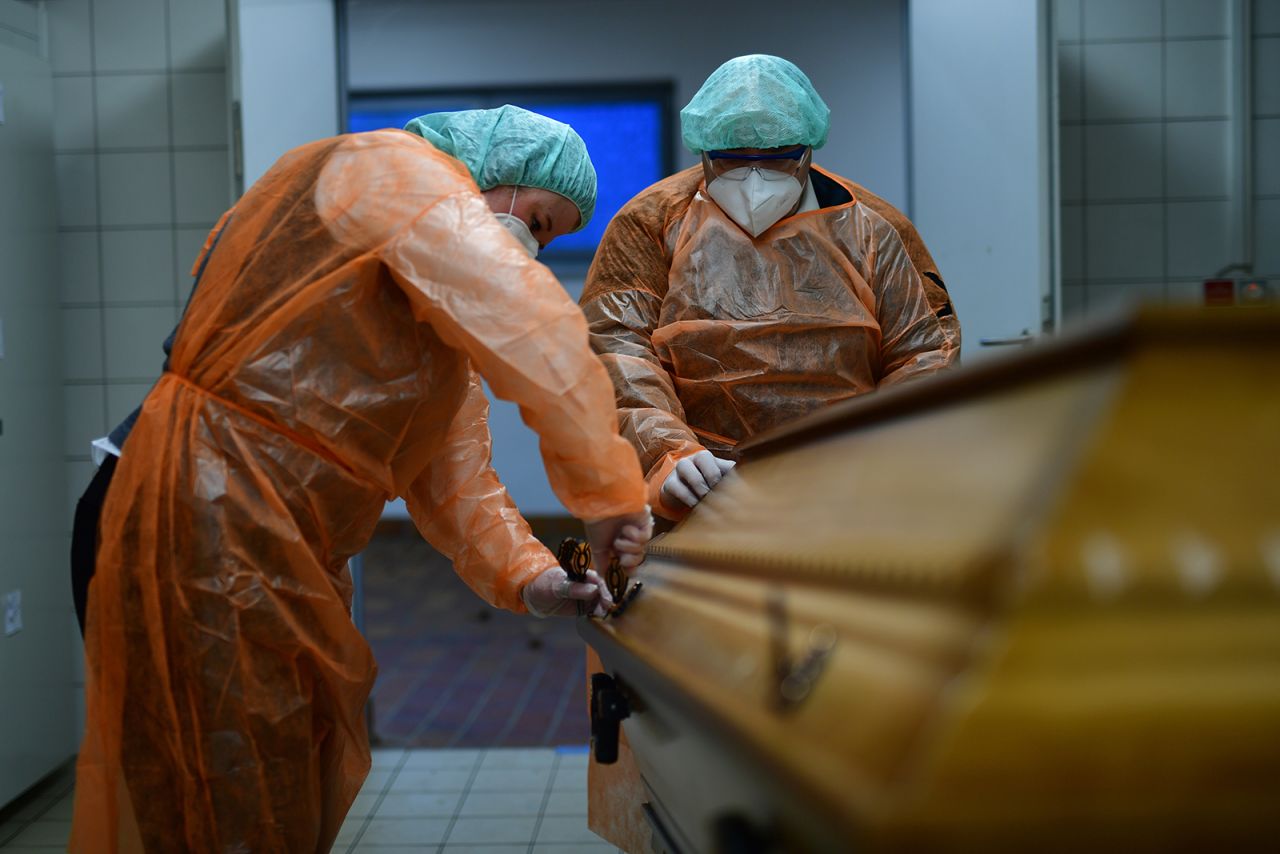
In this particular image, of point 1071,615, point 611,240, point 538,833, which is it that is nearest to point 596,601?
point 611,240

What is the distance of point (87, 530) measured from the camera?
1.55 metres

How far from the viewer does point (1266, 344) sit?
0.76 meters

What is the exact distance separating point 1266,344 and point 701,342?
1272mm

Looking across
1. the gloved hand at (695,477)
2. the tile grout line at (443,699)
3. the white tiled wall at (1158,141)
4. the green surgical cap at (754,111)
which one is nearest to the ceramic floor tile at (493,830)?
the tile grout line at (443,699)

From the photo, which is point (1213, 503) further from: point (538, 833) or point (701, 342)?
point (538, 833)

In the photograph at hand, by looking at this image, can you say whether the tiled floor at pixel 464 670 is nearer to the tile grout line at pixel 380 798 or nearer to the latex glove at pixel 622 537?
the tile grout line at pixel 380 798

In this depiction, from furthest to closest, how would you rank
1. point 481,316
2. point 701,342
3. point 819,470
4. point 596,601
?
1. point 701,342
2. point 596,601
3. point 481,316
4. point 819,470

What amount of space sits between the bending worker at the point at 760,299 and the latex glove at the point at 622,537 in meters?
0.38

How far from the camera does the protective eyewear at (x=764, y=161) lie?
78.1 inches

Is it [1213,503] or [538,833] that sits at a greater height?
[1213,503]

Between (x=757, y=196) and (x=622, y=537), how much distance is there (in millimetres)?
784

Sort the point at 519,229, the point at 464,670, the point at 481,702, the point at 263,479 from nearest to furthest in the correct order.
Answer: the point at 263,479 < the point at 519,229 < the point at 481,702 < the point at 464,670

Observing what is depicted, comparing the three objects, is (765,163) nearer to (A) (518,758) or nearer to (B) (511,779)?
(B) (511,779)

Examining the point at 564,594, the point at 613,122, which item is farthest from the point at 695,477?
the point at 613,122
